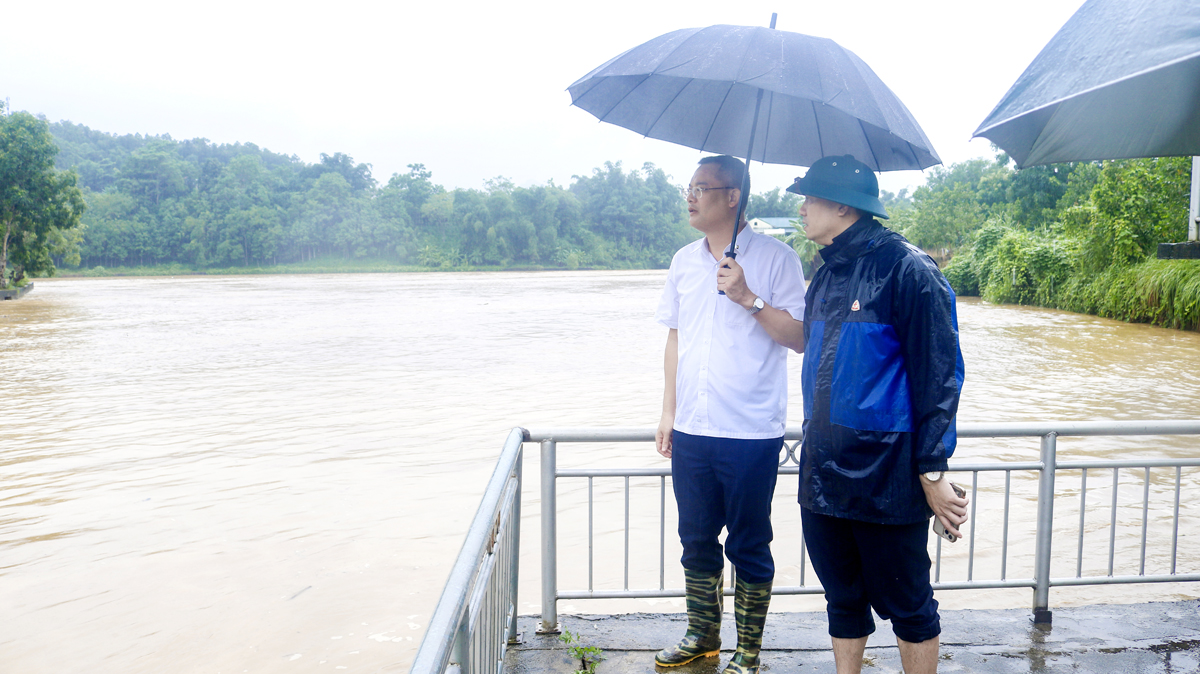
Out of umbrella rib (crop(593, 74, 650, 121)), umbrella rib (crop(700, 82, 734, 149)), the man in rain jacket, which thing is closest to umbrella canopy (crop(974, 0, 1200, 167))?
the man in rain jacket

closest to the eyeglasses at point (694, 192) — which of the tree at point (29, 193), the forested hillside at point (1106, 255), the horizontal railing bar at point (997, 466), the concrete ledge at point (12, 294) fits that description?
the horizontal railing bar at point (997, 466)

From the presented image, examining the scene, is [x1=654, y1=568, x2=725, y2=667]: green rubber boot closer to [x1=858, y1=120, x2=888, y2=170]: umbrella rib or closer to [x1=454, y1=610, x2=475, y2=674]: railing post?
[x1=454, y1=610, x2=475, y2=674]: railing post

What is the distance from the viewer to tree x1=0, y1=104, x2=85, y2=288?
4000 cm

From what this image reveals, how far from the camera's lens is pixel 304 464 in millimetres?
7887

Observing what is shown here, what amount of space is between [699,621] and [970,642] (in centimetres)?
106

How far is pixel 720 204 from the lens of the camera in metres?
2.73

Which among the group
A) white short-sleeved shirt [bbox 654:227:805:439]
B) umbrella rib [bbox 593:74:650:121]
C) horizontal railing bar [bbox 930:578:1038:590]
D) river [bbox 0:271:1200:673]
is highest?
umbrella rib [bbox 593:74:650:121]

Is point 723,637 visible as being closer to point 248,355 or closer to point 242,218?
point 248,355

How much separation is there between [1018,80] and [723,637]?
2.15 m

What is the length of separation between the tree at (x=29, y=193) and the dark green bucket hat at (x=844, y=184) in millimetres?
46666

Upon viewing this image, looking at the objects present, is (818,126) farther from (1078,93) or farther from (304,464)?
(304,464)

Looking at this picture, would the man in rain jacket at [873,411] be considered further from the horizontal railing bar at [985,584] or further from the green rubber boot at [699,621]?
the horizontal railing bar at [985,584]

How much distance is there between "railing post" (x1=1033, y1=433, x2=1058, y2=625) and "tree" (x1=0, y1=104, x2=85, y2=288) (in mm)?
46705

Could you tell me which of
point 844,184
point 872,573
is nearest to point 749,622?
point 872,573
